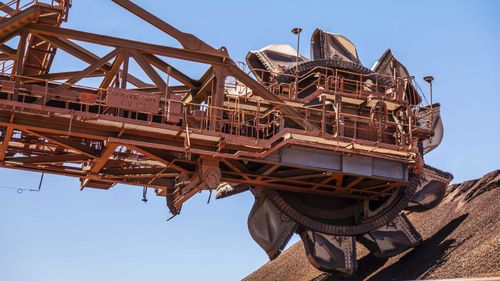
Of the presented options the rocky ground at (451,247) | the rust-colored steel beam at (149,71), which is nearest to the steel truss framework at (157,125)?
the rust-colored steel beam at (149,71)

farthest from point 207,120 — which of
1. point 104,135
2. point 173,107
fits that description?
point 104,135

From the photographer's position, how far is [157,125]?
1833cm

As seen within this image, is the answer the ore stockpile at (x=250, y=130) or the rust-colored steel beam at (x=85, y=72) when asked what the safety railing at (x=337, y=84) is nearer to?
the ore stockpile at (x=250, y=130)

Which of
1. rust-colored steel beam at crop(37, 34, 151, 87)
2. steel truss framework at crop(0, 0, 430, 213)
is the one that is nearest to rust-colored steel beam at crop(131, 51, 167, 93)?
steel truss framework at crop(0, 0, 430, 213)

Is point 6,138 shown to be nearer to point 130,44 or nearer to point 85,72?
point 85,72

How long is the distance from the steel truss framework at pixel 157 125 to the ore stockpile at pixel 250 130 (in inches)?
1.4

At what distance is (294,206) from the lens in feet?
75.6

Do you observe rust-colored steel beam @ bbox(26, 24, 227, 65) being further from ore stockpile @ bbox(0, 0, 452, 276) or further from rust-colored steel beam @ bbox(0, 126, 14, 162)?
rust-colored steel beam @ bbox(0, 126, 14, 162)

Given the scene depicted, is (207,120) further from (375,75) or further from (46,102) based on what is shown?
(375,75)

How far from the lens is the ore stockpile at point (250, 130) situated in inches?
731

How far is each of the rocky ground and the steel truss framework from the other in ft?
6.76

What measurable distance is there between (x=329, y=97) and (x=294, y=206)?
3.28 meters

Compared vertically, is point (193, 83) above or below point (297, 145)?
above

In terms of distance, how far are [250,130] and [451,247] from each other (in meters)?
6.01
